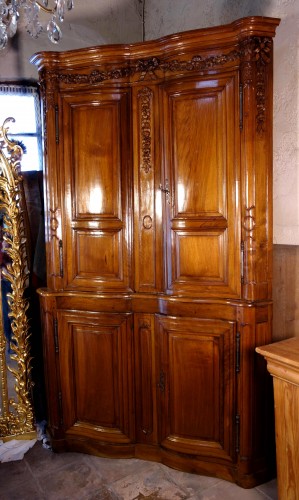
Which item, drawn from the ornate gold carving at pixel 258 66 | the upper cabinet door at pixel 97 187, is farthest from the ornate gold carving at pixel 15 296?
the ornate gold carving at pixel 258 66

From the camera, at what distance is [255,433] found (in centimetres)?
233

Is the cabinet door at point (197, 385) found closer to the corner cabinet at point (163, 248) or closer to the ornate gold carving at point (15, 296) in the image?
the corner cabinet at point (163, 248)

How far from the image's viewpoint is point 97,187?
250 cm

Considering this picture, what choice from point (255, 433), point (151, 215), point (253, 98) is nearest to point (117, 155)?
point (151, 215)

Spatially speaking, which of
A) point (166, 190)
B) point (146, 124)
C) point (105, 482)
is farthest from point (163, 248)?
point (105, 482)

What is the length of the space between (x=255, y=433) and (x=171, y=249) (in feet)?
3.30

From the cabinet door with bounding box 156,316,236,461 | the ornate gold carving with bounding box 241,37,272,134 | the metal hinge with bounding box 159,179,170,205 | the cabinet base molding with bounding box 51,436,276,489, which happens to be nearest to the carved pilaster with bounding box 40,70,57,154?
the metal hinge with bounding box 159,179,170,205

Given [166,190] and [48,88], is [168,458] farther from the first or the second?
[48,88]

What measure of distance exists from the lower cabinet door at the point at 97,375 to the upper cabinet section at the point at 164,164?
0.71 ft

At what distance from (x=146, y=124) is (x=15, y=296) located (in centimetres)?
128

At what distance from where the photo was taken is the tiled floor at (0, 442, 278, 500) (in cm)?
231

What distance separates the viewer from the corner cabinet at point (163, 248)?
87.4 inches

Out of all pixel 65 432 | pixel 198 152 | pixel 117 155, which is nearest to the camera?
pixel 198 152

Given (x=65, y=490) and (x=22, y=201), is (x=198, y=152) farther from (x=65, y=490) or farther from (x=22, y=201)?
(x=65, y=490)
